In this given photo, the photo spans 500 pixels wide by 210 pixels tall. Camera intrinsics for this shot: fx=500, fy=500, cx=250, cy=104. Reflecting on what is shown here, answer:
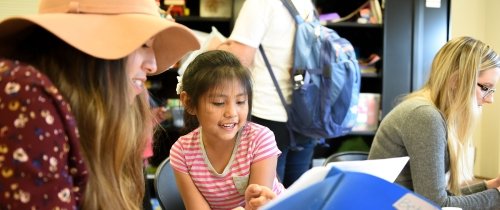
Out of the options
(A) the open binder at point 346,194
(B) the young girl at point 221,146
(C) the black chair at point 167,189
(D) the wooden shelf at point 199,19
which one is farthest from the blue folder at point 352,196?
(D) the wooden shelf at point 199,19

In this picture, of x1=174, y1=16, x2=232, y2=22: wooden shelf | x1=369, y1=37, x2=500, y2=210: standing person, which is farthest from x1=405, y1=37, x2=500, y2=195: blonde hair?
x1=174, y1=16, x2=232, y2=22: wooden shelf

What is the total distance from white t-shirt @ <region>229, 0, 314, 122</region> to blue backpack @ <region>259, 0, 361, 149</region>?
0.02m

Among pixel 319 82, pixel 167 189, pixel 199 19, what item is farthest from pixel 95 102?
pixel 199 19

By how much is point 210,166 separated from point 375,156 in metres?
0.58

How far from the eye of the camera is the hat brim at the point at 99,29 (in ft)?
2.19

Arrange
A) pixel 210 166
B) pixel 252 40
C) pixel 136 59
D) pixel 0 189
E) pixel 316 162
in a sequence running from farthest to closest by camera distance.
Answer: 1. pixel 316 162
2. pixel 252 40
3. pixel 210 166
4. pixel 136 59
5. pixel 0 189

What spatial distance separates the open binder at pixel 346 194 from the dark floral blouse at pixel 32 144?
0.92 ft

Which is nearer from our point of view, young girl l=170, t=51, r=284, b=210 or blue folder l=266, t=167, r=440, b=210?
blue folder l=266, t=167, r=440, b=210

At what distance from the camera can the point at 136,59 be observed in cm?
81

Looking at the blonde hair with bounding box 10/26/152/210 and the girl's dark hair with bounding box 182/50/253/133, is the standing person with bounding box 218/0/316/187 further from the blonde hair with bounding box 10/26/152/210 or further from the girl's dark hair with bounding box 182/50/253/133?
the blonde hair with bounding box 10/26/152/210

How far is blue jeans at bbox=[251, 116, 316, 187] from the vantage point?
1.99 m

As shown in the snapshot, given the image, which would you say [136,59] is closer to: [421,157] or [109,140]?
[109,140]

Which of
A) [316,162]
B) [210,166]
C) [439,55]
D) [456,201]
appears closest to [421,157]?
[456,201]

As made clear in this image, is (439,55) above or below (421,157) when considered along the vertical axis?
above
